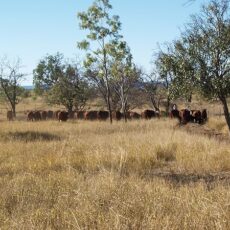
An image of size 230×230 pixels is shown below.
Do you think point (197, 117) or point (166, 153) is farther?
point (197, 117)

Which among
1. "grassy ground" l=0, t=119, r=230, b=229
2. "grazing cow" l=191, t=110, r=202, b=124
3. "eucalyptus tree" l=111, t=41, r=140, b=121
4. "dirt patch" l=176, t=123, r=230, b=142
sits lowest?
"dirt patch" l=176, t=123, r=230, b=142

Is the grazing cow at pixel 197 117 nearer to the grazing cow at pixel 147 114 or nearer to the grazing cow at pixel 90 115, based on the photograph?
the grazing cow at pixel 147 114

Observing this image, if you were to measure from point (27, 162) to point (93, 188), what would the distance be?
13.4 feet

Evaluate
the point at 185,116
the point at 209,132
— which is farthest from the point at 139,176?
the point at 185,116

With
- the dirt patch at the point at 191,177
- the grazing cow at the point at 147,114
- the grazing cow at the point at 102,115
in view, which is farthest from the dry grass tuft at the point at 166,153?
the grazing cow at the point at 102,115

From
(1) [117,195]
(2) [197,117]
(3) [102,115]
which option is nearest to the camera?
(1) [117,195]

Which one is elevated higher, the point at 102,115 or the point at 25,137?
the point at 102,115

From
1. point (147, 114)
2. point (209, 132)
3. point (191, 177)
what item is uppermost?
point (147, 114)

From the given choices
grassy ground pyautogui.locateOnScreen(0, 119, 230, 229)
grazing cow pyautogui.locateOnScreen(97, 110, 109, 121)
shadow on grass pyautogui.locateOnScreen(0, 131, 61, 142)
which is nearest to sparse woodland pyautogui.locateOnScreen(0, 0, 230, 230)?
grassy ground pyautogui.locateOnScreen(0, 119, 230, 229)

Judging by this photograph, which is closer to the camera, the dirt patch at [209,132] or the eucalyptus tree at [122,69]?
the dirt patch at [209,132]

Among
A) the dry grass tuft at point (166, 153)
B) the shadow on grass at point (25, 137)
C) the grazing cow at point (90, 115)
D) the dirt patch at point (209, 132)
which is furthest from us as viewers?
the grazing cow at point (90, 115)

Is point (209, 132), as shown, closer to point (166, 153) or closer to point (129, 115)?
point (166, 153)

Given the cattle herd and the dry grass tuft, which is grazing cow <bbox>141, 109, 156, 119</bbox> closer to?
the cattle herd

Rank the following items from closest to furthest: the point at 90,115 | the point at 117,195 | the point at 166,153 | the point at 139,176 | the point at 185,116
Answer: the point at 117,195 → the point at 139,176 → the point at 166,153 → the point at 185,116 → the point at 90,115
